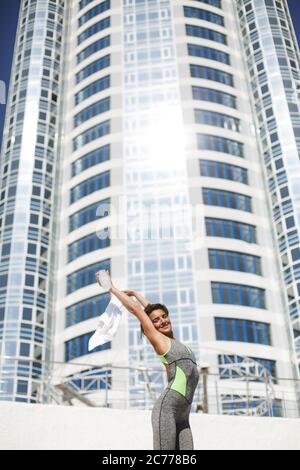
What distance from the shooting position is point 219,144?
4178 cm

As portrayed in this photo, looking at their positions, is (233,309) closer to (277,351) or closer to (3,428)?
(277,351)

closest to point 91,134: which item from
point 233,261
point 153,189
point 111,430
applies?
point 153,189

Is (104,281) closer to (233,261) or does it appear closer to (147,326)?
(147,326)

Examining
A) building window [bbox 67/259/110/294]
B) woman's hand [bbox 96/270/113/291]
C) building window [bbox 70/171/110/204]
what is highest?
building window [bbox 70/171/110/204]

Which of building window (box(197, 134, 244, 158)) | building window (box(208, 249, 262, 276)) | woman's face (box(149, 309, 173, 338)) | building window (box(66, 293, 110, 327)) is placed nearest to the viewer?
woman's face (box(149, 309, 173, 338))

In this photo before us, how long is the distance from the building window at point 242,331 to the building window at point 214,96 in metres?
16.9

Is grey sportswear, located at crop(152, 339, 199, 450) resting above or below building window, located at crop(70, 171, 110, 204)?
below

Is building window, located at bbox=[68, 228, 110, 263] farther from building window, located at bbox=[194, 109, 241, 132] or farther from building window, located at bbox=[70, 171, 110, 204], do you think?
building window, located at bbox=[194, 109, 241, 132]

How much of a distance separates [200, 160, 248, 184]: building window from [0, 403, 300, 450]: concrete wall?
29984mm

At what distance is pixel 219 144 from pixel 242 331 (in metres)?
13.9

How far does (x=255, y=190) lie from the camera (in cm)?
4112

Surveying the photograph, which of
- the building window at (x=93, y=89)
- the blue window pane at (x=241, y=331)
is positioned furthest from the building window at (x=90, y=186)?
the blue window pane at (x=241, y=331)

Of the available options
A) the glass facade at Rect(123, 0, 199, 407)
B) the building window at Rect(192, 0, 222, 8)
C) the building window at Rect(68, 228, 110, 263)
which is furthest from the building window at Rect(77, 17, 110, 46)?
the building window at Rect(68, 228, 110, 263)

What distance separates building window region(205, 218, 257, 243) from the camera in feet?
125
